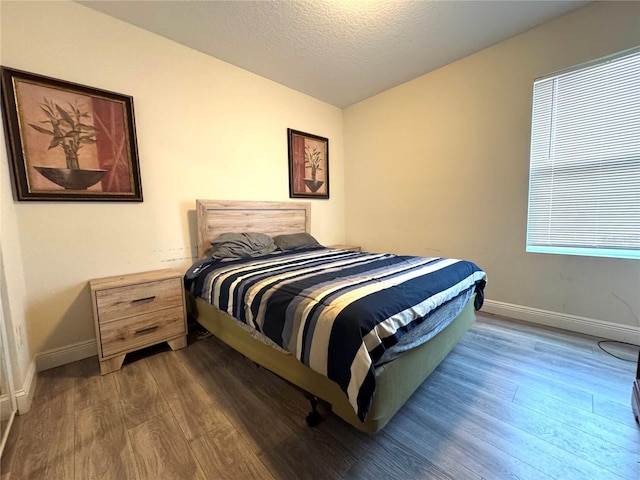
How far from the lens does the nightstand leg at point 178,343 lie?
2061 mm

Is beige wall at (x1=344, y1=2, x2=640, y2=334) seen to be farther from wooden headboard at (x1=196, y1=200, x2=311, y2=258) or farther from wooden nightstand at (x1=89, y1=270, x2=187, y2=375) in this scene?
wooden nightstand at (x1=89, y1=270, x2=187, y2=375)

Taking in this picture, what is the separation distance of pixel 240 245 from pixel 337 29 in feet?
6.95

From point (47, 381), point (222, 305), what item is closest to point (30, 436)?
point (47, 381)

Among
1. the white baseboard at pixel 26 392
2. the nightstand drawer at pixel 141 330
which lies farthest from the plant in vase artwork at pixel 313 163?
the white baseboard at pixel 26 392

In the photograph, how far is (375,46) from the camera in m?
2.42

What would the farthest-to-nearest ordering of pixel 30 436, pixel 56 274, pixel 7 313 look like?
1. pixel 56 274
2. pixel 7 313
3. pixel 30 436

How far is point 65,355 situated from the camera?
1906 millimetres

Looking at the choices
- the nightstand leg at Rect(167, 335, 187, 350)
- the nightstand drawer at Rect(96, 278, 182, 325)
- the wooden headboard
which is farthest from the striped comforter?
the wooden headboard

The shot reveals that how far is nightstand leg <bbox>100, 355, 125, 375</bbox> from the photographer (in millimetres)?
1754

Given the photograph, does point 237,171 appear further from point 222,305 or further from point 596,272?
point 596,272

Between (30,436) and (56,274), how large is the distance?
1071 millimetres

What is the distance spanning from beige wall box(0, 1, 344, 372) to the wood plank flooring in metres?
0.70

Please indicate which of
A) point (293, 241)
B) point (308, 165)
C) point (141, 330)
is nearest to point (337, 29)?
point (308, 165)

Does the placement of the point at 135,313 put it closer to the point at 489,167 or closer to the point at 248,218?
the point at 248,218
